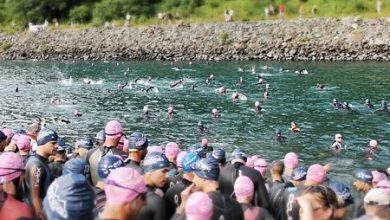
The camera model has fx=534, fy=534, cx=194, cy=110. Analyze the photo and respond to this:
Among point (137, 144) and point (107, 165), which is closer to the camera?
point (107, 165)

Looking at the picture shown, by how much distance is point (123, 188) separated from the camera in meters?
5.07

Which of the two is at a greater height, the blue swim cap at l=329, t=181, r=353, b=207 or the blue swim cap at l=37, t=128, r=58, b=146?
the blue swim cap at l=37, t=128, r=58, b=146

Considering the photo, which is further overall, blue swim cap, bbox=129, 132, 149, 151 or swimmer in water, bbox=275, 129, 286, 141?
swimmer in water, bbox=275, 129, 286, 141

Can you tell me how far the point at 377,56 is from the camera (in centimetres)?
6119

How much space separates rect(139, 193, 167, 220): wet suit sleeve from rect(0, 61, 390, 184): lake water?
1524cm

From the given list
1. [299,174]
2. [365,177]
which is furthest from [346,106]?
[299,174]

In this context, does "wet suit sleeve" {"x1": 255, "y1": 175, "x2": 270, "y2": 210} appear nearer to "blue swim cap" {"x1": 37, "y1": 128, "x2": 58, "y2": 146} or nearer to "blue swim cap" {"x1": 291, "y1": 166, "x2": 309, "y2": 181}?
"blue swim cap" {"x1": 291, "y1": 166, "x2": 309, "y2": 181}

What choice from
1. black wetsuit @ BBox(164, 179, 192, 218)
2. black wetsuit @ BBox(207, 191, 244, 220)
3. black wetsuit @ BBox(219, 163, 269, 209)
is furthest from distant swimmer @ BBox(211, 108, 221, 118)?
black wetsuit @ BBox(207, 191, 244, 220)

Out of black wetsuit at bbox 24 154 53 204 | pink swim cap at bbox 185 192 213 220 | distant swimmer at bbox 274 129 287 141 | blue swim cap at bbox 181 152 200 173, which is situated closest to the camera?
pink swim cap at bbox 185 192 213 220

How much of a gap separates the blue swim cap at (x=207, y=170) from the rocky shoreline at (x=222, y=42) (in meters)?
57.5

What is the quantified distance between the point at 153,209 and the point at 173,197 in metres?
1.03

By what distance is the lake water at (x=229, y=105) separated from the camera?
89.0 feet

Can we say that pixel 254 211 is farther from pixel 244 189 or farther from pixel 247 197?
pixel 244 189

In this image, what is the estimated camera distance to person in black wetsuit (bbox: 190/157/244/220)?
6.30 m
